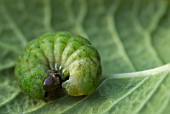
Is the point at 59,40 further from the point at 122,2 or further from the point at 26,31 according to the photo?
the point at 122,2

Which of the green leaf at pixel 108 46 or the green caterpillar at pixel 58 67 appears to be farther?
the green leaf at pixel 108 46

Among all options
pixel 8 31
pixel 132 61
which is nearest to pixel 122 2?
pixel 132 61

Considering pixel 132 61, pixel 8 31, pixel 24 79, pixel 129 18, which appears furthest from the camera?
pixel 129 18

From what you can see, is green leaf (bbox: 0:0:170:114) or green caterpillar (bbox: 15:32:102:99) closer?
green caterpillar (bbox: 15:32:102:99)

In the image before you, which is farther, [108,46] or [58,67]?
[108,46]
